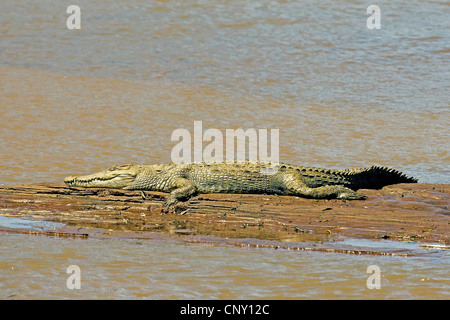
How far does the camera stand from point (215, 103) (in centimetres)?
1402

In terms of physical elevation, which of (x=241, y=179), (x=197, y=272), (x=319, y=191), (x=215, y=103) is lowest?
(x=197, y=272)

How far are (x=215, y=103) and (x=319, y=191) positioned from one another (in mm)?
6303

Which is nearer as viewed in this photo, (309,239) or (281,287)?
(281,287)

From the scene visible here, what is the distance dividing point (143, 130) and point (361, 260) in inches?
278

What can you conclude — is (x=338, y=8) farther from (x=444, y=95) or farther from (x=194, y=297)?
(x=194, y=297)

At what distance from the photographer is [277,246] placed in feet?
20.0

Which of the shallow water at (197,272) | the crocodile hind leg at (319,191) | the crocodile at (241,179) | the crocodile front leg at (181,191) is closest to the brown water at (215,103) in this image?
the shallow water at (197,272)

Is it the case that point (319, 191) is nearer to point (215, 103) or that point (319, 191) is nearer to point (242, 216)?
point (242, 216)

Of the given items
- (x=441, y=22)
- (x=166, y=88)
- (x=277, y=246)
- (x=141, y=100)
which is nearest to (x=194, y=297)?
(x=277, y=246)

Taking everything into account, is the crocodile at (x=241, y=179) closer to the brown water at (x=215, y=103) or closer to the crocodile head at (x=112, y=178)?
the crocodile head at (x=112, y=178)

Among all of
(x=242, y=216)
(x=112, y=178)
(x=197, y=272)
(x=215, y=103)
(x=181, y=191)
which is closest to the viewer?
(x=197, y=272)

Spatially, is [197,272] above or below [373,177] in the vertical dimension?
below

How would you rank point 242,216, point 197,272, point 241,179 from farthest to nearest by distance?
point 241,179 → point 242,216 → point 197,272

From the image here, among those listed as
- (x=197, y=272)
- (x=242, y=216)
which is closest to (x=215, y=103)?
(x=242, y=216)
